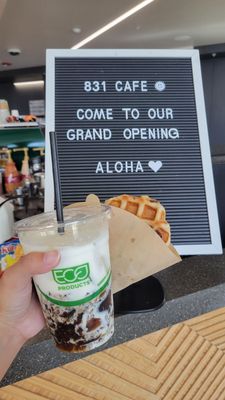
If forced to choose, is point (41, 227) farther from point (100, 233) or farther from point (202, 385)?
point (202, 385)

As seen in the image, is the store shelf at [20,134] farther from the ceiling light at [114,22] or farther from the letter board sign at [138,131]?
the ceiling light at [114,22]

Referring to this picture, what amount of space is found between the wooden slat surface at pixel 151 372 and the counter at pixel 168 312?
1.0 inches

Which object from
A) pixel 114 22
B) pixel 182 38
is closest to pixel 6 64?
pixel 114 22

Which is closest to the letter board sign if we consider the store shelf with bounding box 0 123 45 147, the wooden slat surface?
the wooden slat surface

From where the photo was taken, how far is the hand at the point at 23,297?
1.43 feet

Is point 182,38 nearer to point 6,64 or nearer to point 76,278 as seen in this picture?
point 6,64

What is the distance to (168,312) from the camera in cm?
70

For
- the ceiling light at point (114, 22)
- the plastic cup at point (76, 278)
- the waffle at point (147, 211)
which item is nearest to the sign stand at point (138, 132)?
the waffle at point (147, 211)

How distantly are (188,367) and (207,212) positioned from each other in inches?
15.1

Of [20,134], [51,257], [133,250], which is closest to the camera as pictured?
[51,257]

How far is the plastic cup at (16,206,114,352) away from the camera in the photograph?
45 centimetres

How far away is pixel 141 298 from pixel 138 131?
407 millimetres

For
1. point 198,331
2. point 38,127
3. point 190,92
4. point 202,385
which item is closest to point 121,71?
point 190,92

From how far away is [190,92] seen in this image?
32.6 inches
